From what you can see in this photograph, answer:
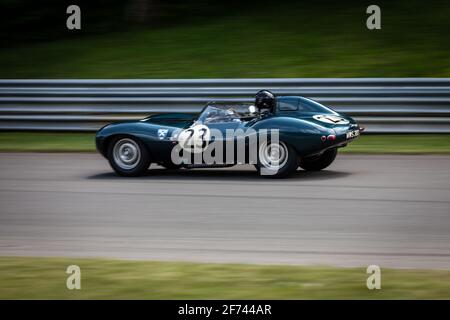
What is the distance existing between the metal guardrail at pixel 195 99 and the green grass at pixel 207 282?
312 inches

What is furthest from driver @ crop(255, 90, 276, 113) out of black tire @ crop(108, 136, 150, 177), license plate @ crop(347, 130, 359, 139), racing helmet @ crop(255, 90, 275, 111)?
black tire @ crop(108, 136, 150, 177)

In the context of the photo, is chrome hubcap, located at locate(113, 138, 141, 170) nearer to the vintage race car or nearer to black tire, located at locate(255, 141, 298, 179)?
the vintage race car

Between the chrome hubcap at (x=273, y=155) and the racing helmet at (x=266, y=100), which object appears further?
the racing helmet at (x=266, y=100)

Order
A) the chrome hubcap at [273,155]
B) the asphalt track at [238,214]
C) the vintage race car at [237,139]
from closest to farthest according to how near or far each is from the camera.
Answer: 1. the asphalt track at [238,214]
2. the vintage race car at [237,139]
3. the chrome hubcap at [273,155]

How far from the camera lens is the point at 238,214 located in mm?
8734

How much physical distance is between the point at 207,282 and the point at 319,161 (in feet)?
18.8

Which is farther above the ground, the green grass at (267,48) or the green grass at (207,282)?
the green grass at (267,48)

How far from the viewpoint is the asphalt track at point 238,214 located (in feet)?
23.6

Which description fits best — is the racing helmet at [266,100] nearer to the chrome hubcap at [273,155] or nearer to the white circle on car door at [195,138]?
the chrome hubcap at [273,155]

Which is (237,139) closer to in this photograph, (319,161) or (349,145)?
(319,161)

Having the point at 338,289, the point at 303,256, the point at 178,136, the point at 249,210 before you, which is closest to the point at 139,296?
the point at 338,289

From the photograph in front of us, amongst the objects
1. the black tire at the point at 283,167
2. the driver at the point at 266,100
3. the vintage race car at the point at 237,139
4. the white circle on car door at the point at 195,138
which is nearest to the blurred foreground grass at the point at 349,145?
the vintage race car at the point at 237,139

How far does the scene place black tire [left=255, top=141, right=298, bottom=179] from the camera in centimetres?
1062

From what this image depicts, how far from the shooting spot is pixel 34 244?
762cm
